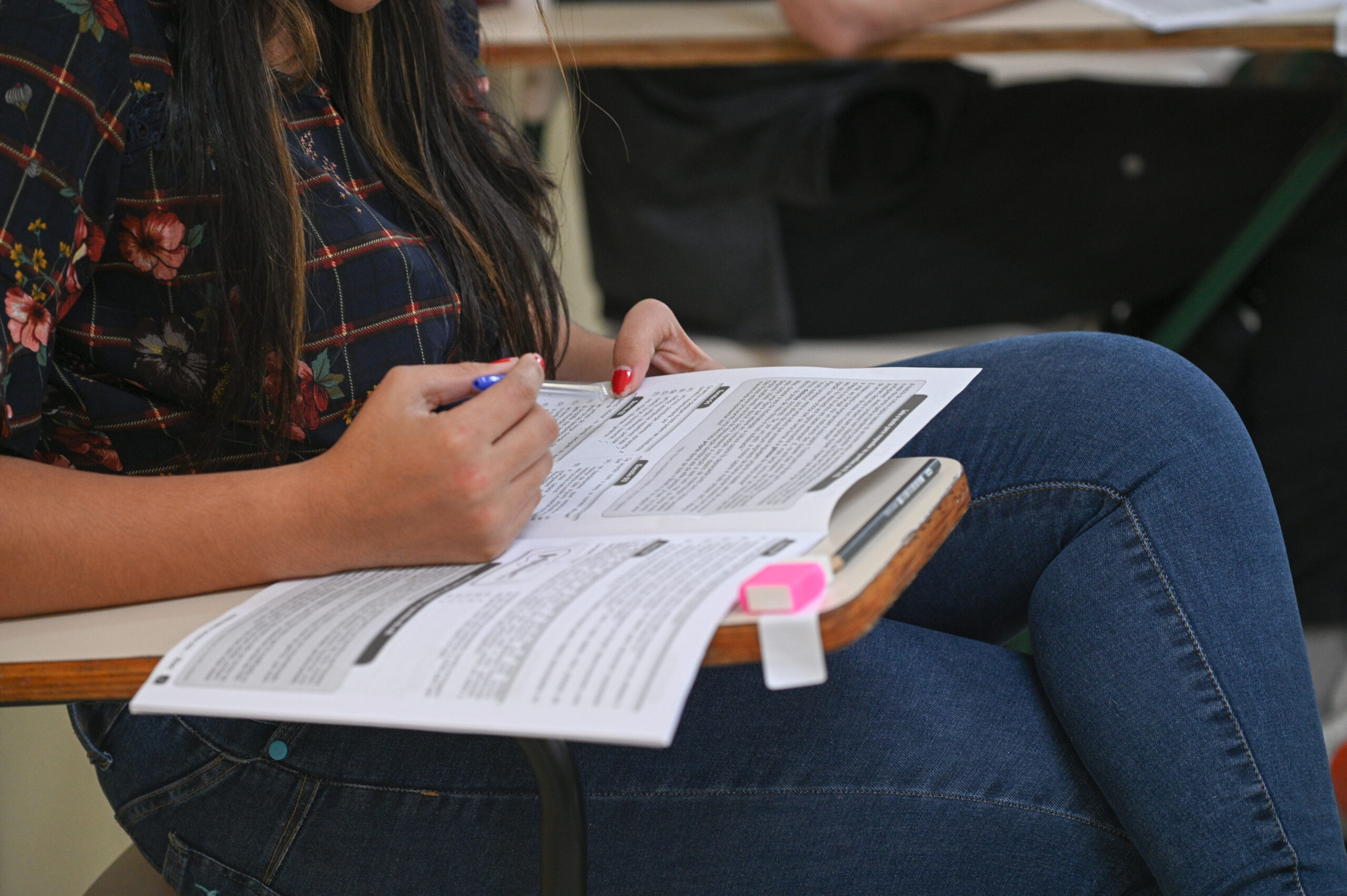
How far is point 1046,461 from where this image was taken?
757 millimetres

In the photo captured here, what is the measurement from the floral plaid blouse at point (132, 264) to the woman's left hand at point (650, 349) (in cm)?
11

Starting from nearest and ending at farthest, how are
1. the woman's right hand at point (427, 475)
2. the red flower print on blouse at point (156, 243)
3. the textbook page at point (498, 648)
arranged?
the textbook page at point (498, 648), the woman's right hand at point (427, 475), the red flower print on blouse at point (156, 243)

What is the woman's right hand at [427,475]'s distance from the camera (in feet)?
1.74

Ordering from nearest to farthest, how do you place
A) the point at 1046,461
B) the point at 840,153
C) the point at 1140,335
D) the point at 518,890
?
the point at 518,890 < the point at 1046,461 < the point at 840,153 < the point at 1140,335

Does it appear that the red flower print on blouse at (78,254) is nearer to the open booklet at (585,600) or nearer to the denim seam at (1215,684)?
the open booklet at (585,600)

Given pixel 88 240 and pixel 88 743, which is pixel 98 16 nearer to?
pixel 88 240

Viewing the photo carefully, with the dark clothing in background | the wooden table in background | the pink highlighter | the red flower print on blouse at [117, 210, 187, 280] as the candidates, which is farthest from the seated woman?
the dark clothing in background

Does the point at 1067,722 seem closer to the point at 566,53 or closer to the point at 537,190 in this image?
the point at 537,190

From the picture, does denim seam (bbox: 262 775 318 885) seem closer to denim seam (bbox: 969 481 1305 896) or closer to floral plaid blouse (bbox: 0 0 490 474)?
floral plaid blouse (bbox: 0 0 490 474)

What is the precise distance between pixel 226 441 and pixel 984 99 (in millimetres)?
1358

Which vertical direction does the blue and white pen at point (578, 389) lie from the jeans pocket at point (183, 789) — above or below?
above

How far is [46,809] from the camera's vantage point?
0.86m

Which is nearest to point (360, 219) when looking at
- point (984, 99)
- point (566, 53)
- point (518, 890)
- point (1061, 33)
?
point (518, 890)

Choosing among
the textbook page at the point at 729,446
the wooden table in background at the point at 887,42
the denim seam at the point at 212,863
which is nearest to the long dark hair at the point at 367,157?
the textbook page at the point at 729,446
